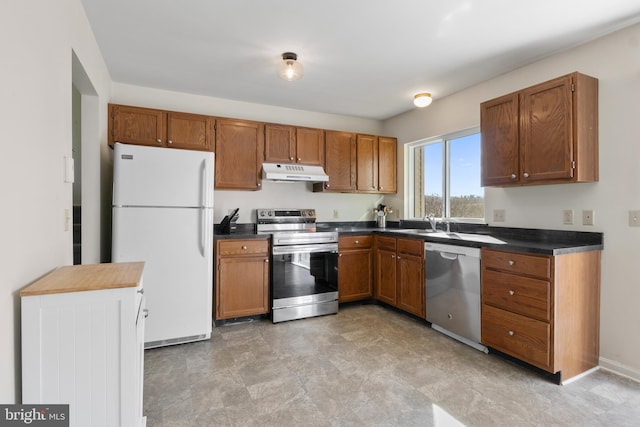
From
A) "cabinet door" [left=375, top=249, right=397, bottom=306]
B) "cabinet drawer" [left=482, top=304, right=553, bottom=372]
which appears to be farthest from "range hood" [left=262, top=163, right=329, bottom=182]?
"cabinet drawer" [left=482, top=304, right=553, bottom=372]

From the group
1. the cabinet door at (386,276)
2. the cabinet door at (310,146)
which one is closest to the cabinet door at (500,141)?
the cabinet door at (386,276)

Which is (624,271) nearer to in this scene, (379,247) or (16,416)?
(379,247)

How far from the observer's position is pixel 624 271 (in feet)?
7.39

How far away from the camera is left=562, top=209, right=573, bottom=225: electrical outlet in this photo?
8.28 ft

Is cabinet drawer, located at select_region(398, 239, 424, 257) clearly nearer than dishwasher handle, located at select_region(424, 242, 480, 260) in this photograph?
No

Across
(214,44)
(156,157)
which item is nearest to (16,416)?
(156,157)

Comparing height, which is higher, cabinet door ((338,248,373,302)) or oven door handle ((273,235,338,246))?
oven door handle ((273,235,338,246))

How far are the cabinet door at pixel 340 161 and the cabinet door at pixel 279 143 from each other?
0.48 metres

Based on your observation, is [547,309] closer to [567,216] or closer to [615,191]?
[567,216]

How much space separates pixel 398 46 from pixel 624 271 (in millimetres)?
2331

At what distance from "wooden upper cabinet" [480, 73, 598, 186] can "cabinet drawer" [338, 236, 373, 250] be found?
1583mm

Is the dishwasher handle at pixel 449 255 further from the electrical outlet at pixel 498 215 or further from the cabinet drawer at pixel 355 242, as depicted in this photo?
the cabinet drawer at pixel 355 242

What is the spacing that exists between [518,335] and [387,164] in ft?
8.75

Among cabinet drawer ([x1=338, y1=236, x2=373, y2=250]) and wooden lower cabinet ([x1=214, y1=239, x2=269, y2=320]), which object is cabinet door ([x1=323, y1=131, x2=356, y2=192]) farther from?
wooden lower cabinet ([x1=214, y1=239, x2=269, y2=320])
